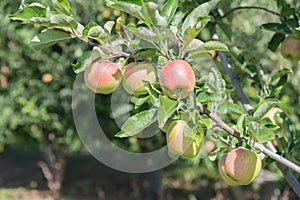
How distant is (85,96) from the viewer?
2.98m

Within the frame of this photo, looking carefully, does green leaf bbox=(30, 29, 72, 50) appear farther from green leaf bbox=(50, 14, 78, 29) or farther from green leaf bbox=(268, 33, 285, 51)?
green leaf bbox=(268, 33, 285, 51)

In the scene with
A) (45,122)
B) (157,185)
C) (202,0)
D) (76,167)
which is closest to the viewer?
(202,0)

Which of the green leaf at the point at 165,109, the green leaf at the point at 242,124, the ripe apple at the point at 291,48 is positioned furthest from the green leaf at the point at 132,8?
the ripe apple at the point at 291,48

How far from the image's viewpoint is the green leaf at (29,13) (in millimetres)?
809

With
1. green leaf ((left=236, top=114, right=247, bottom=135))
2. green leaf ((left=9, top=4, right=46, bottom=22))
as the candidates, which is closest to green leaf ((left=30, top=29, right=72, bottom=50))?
green leaf ((left=9, top=4, right=46, bottom=22))

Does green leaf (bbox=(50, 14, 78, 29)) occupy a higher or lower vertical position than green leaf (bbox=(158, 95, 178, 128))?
higher

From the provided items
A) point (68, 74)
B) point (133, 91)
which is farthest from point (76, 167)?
point (133, 91)

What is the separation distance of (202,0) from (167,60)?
42cm

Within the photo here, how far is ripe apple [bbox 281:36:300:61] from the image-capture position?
123 centimetres

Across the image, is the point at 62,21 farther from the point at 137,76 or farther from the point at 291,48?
the point at 291,48

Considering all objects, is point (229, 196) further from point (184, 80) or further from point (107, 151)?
point (184, 80)

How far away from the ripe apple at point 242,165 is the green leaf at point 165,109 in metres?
0.20

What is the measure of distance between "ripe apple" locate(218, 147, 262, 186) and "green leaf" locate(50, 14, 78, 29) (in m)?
0.38

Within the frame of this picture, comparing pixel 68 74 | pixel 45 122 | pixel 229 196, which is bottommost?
pixel 229 196
